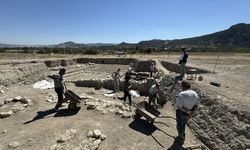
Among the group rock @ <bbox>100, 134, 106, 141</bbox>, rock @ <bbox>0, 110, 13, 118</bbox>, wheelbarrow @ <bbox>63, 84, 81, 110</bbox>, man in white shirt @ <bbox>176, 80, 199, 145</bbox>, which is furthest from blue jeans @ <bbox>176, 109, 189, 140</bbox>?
rock @ <bbox>0, 110, 13, 118</bbox>

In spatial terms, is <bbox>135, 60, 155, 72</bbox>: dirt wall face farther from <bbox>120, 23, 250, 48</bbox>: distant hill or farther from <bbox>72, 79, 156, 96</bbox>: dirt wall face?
<bbox>120, 23, 250, 48</bbox>: distant hill

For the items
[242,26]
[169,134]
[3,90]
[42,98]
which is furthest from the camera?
[242,26]

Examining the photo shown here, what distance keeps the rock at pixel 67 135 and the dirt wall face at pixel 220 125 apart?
15.9 ft

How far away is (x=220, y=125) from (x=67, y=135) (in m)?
5.61

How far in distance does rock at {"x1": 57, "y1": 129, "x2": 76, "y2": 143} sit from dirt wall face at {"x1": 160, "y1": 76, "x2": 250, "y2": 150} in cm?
485

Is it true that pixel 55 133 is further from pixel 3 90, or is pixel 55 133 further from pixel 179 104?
pixel 3 90

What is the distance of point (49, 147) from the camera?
7.38 meters

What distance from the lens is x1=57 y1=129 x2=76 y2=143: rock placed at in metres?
7.67

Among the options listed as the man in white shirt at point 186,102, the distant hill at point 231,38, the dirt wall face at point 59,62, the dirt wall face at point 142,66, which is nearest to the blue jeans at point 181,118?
the man in white shirt at point 186,102

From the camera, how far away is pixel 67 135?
7.95 meters

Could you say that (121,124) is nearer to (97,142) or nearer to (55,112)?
(97,142)

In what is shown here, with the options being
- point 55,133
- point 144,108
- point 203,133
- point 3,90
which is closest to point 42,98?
point 3,90

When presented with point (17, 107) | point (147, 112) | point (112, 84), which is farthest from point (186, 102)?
point (112, 84)

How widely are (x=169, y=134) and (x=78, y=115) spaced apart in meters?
4.09
